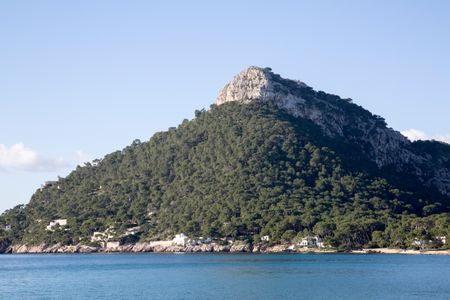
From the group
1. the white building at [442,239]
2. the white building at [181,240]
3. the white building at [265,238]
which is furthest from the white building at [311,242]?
the white building at [181,240]

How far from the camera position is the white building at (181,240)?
171500 mm

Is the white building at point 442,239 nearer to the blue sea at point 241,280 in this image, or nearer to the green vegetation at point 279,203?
the green vegetation at point 279,203

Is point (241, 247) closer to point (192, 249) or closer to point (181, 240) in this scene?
point (192, 249)

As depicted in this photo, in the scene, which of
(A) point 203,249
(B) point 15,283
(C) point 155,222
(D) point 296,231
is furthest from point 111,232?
(B) point 15,283

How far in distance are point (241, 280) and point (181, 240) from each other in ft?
266

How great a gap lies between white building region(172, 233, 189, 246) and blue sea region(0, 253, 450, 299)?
41.4 metres

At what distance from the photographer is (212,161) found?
199875 mm

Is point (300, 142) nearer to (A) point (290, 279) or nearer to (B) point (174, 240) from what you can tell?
(B) point (174, 240)

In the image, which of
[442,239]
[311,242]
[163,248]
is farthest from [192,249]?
[442,239]

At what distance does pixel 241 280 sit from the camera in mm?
92062

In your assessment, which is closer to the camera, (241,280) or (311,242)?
(241,280)

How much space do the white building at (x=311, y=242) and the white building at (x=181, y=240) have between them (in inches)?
1065

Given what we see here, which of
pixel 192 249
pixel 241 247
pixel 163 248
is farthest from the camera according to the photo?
pixel 163 248

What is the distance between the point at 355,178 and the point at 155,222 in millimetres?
47618
